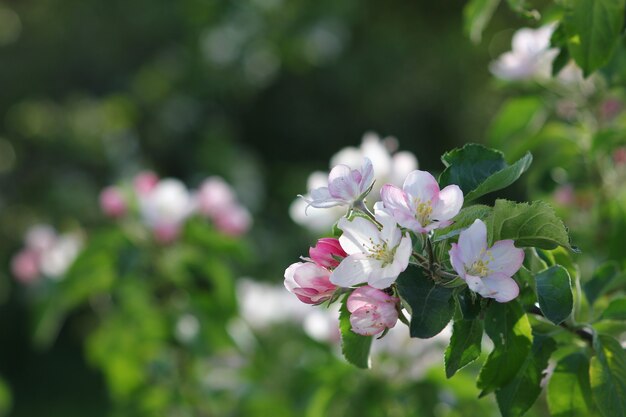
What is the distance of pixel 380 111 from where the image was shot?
24.9ft

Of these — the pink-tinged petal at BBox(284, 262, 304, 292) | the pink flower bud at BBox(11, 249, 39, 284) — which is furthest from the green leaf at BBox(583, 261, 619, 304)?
the pink flower bud at BBox(11, 249, 39, 284)

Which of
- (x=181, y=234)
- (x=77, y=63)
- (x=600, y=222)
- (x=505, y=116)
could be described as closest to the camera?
(x=505, y=116)

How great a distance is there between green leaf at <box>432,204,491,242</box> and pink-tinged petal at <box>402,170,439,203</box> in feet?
0.11

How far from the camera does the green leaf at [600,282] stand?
110 centimetres

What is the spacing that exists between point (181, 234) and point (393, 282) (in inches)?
45.9

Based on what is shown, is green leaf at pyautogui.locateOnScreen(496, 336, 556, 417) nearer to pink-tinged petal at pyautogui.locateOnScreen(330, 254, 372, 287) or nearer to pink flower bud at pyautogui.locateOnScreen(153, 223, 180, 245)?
pink-tinged petal at pyautogui.locateOnScreen(330, 254, 372, 287)

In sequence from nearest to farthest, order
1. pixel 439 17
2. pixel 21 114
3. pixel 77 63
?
1. pixel 21 114
2. pixel 77 63
3. pixel 439 17

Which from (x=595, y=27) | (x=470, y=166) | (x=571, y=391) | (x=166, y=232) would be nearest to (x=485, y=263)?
(x=470, y=166)

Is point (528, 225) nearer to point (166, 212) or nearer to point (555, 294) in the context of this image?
point (555, 294)

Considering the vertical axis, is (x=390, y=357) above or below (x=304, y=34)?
above

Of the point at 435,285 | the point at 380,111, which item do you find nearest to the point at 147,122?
the point at 380,111

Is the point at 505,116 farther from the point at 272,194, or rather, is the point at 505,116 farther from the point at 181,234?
the point at 272,194

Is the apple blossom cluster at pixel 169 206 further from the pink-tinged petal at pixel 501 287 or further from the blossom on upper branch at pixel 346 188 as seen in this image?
the pink-tinged petal at pixel 501 287

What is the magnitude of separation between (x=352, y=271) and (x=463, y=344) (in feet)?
0.42
